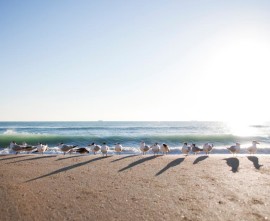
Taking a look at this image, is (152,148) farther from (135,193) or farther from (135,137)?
(135,137)

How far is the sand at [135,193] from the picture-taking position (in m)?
6.47

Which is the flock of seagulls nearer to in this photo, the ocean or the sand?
the ocean

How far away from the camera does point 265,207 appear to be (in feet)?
22.4

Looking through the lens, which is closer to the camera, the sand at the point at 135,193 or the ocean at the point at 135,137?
the sand at the point at 135,193

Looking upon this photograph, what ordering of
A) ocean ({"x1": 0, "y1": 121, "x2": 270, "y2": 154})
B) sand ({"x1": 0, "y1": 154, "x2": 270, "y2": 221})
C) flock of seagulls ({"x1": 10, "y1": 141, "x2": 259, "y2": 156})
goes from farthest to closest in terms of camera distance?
ocean ({"x1": 0, "y1": 121, "x2": 270, "y2": 154}), flock of seagulls ({"x1": 10, "y1": 141, "x2": 259, "y2": 156}), sand ({"x1": 0, "y1": 154, "x2": 270, "y2": 221})

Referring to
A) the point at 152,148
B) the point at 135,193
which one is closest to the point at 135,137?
the point at 152,148

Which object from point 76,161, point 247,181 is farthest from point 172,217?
point 76,161

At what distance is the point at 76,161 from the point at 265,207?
32.3 ft

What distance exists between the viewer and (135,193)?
8.10 m

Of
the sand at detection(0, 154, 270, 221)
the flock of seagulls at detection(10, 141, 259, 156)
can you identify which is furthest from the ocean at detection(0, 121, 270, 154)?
the sand at detection(0, 154, 270, 221)

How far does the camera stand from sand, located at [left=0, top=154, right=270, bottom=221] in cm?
647

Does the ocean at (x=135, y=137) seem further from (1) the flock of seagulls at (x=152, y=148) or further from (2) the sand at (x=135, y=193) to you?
(2) the sand at (x=135, y=193)

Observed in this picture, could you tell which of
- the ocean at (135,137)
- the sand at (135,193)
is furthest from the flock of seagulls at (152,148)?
the sand at (135,193)

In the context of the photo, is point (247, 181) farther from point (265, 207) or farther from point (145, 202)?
point (145, 202)
